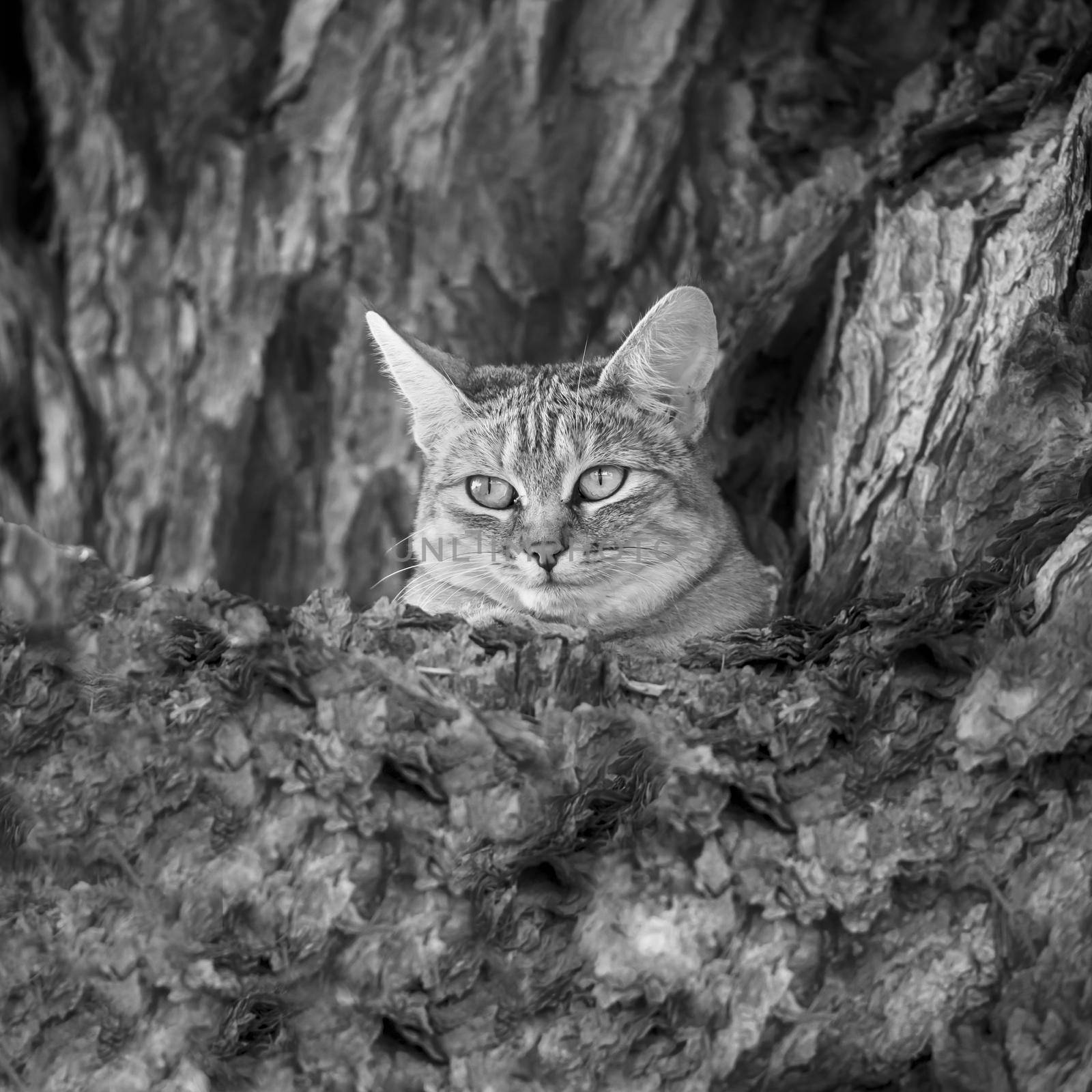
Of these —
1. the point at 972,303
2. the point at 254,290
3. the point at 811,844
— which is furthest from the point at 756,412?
the point at 811,844

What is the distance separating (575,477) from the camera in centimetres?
427

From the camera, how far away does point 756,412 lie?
497cm

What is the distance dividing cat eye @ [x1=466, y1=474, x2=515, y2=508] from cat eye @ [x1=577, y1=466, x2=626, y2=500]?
23cm

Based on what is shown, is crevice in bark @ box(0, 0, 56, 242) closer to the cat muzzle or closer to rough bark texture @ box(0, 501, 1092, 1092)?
the cat muzzle

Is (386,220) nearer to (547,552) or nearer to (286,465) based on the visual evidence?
(286,465)

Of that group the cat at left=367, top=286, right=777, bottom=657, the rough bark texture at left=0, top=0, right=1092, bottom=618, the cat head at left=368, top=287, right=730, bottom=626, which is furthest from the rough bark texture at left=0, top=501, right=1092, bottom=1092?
the rough bark texture at left=0, top=0, right=1092, bottom=618

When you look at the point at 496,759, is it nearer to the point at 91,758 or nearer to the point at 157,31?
the point at 91,758

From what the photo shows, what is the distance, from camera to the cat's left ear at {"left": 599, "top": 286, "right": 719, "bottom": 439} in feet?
Answer: 13.9

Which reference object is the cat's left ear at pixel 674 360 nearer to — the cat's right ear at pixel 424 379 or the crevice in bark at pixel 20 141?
the cat's right ear at pixel 424 379

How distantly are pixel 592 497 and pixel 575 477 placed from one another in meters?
0.08

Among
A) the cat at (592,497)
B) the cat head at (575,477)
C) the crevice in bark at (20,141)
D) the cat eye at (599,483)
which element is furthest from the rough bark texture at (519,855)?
the crevice in bark at (20,141)

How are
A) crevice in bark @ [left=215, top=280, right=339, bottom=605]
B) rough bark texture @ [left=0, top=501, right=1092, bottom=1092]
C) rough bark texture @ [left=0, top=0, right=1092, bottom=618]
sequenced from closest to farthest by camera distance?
1. rough bark texture @ [left=0, top=501, right=1092, bottom=1092]
2. rough bark texture @ [left=0, top=0, right=1092, bottom=618]
3. crevice in bark @ [left=215, top=280, right=339, bottom=605]

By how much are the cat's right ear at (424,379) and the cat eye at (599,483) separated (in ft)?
1.74

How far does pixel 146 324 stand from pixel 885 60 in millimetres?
3152
